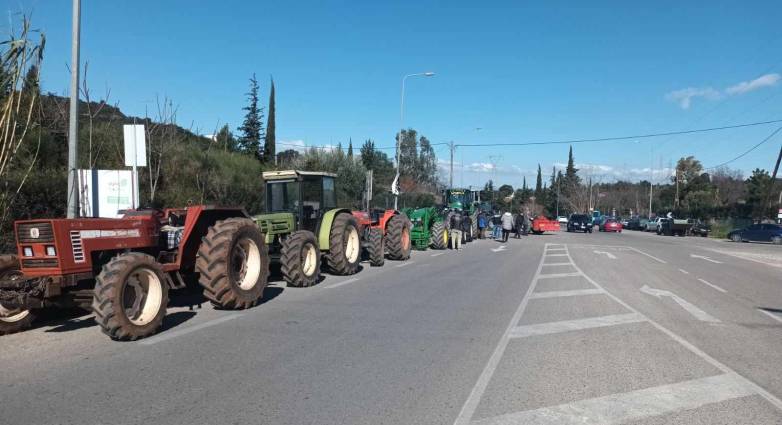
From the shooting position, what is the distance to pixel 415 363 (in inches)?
248

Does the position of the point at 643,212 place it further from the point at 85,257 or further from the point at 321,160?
the point at 85,257

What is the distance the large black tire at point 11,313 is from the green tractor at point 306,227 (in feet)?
15.1

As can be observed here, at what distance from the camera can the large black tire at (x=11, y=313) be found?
7.27 metres

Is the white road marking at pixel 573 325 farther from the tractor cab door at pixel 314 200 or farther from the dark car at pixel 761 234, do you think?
the dark car at pixel 761 234

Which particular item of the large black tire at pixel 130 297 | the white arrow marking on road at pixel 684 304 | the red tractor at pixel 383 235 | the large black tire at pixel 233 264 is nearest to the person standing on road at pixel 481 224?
the red tractor at pixel 383 235

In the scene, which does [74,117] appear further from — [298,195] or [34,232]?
[34,232]

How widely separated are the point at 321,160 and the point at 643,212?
279 feet

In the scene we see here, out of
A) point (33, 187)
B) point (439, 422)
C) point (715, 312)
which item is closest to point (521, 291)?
point (715, 312)

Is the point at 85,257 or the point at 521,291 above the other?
the point at 85,257

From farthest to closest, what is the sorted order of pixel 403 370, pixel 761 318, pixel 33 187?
1. pixel 33 187
2. pixel 761 318
3. pixel 403 370

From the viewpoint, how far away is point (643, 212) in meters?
105

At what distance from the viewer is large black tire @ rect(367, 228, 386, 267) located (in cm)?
1636

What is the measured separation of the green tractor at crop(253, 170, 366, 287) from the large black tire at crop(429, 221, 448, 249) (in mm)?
10236

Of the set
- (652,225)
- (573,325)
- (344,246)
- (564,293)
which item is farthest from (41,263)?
(652,225)
